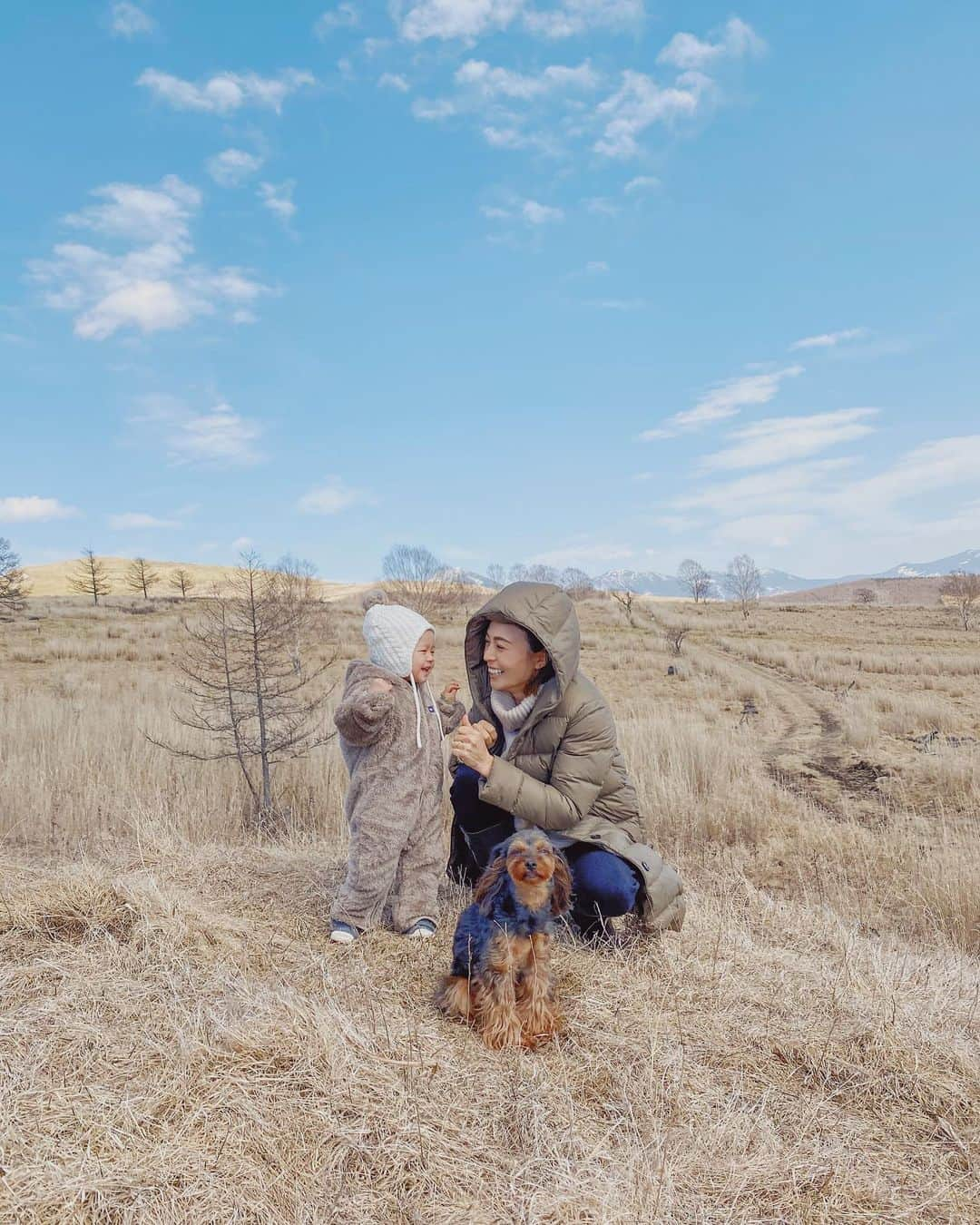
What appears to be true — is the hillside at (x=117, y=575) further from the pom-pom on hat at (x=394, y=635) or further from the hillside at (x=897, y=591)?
the pom-pom on hat at (x=394, y=635)

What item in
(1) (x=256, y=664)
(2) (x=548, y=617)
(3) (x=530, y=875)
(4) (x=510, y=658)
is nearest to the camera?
(3) (x=530, y=875)

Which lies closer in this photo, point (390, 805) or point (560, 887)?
point (560, 887)

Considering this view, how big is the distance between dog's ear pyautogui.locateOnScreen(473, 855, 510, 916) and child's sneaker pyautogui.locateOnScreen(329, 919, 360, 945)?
1.21 metres

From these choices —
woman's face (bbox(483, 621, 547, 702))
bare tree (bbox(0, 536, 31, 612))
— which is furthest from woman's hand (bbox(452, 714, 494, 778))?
bare tree (bbox(0, 536, 31, 612))

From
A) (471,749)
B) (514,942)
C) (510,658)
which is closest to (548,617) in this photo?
(510,658)

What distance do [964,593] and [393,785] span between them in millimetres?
48660

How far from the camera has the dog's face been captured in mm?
2566

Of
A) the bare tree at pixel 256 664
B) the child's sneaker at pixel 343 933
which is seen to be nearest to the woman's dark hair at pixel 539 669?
the child's sneaker at pixel 343 933

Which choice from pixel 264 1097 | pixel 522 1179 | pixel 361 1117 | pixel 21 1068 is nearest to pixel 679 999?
pixel 522 1179

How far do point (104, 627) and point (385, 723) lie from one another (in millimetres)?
26392

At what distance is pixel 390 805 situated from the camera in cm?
378

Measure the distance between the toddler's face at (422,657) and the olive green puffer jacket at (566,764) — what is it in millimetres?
199

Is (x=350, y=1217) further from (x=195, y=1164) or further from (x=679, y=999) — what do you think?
(x=679, y=999)

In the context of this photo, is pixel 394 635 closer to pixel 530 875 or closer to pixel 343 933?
pixel 343 933
